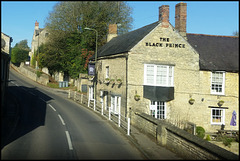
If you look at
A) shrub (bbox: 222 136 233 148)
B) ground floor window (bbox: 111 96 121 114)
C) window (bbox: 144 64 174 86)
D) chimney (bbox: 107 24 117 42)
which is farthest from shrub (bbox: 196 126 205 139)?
chimney (bbox: 107 24 117 42)

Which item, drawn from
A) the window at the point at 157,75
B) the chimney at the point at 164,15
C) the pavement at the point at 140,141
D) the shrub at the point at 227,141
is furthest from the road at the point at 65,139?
the chimney at the point at 164,15

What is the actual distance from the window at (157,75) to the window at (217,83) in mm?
4223

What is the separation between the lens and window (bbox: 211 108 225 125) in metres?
25.6

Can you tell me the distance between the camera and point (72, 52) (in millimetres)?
46375

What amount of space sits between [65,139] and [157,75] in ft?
38.0

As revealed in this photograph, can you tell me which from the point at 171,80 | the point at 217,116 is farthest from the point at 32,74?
the point at 217,116

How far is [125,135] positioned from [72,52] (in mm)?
31078

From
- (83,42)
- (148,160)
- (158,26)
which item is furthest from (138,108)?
(83,42)

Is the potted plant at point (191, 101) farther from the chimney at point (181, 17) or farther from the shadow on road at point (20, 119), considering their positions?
the shadow on road at point (20, 119)

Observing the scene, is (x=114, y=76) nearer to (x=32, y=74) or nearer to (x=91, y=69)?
(x=91, y=69)

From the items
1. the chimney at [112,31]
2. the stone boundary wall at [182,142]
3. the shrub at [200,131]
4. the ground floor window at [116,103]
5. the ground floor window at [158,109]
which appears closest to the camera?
the stone boundary wall at [182,142]

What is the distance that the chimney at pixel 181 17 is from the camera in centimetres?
2744

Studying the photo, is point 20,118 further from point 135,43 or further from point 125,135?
point 135,43

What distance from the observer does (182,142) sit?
1293 cm
